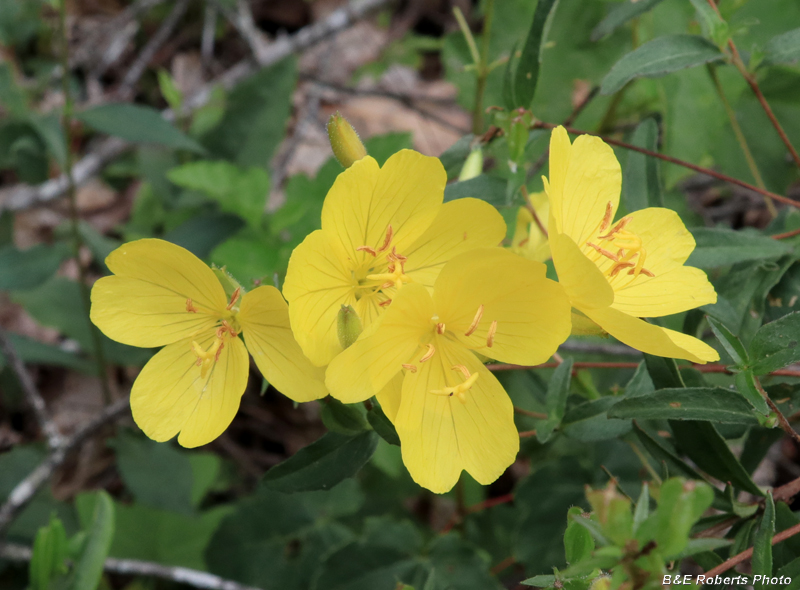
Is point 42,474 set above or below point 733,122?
below

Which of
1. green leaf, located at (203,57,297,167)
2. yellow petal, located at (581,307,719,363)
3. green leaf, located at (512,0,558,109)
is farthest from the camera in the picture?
green leaf, located at (203,57,297,167)

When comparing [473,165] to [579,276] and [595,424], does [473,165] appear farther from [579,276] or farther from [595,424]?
[595,424]

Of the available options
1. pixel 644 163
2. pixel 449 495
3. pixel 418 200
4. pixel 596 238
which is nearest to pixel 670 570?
pixel 596 238

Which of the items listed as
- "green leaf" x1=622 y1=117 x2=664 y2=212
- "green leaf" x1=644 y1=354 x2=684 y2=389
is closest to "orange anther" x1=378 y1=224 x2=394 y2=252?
"green leaf" x1=644 y1=354 x2=684 y2=389

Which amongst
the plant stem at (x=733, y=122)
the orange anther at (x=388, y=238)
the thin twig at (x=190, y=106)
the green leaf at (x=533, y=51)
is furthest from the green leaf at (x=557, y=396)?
the thin twig at (x=190, y=106)

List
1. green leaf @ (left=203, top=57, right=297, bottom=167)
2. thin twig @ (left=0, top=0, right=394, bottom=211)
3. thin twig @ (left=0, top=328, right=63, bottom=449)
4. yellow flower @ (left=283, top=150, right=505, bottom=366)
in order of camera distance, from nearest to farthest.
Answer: yellow flower @ (left=283, top=150, right=505, bottom=366) → thin twig @ (left=0, top=328, right=63, bottom=449) → green leaf @ (left=203, top=57, right=297, bottom=167) → thin twig @ (left=0, top=0, right=394, bottom=211)

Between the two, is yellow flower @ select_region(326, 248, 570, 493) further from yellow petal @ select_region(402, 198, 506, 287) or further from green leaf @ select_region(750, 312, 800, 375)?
green leaf @ select_region(750, 312, 800, 375)

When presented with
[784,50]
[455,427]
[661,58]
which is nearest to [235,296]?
[455,427]
